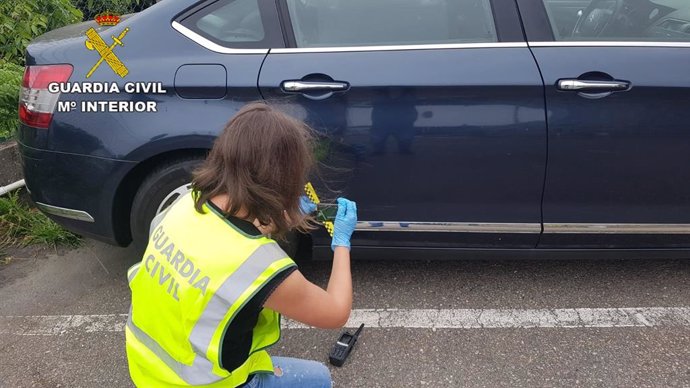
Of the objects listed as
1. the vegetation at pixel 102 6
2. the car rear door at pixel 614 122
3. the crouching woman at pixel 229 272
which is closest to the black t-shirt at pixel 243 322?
the crouching woman at pixel 229 272

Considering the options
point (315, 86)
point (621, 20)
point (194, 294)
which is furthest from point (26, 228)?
point (621, 20)

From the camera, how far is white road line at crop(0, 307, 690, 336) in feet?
8.32

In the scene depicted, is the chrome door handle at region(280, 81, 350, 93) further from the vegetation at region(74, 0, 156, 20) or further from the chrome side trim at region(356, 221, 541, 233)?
the vegetation at region(74, 0, 156, 20)

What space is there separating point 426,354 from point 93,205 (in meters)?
1.55

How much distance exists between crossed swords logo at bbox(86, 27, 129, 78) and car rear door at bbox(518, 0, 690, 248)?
1.65 metres

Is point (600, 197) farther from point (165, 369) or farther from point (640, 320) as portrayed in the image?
point (165, 369)

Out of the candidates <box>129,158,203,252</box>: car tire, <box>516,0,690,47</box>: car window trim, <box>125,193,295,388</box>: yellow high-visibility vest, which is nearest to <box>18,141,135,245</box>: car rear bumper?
<box>129,158,203,252</box>: car tire

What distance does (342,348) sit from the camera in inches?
93.6

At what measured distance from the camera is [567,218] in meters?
2.50

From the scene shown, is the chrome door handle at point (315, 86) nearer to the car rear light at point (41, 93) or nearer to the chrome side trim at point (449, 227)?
the chrome side trim at point (449, 227)

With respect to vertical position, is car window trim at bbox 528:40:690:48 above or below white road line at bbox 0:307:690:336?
above

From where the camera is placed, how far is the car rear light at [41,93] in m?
2.52

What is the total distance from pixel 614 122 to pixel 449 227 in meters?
0.77

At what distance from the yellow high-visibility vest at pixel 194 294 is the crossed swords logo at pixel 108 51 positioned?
1.25m
